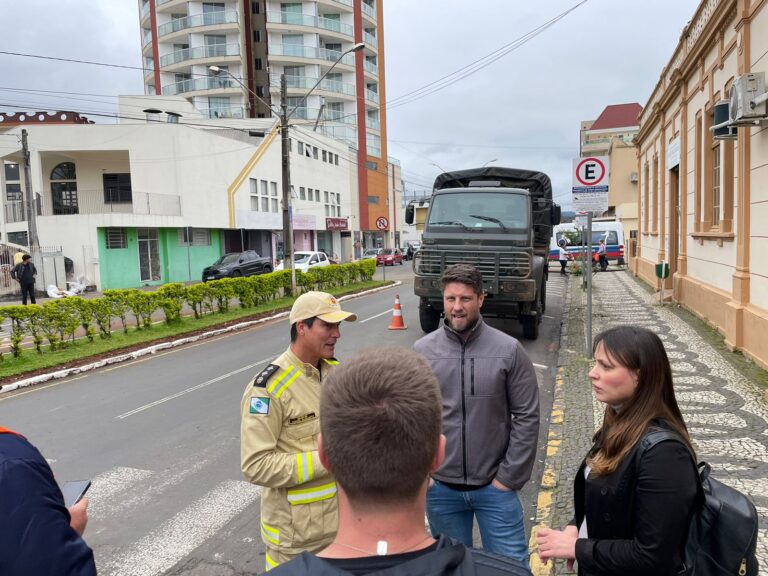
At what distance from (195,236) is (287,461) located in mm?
32493

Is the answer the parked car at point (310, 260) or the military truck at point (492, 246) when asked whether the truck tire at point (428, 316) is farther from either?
the parked car at point (310, 260)

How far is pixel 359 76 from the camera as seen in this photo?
55.5m

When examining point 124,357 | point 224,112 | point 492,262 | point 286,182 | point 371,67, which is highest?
point 371,67

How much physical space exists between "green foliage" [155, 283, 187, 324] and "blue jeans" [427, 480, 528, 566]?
1263cm

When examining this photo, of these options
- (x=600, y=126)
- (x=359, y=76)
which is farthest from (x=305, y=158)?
(x=600, y=126)

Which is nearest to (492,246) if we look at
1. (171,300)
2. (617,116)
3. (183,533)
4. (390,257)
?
(183,533)

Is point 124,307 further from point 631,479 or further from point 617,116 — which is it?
point 617,116

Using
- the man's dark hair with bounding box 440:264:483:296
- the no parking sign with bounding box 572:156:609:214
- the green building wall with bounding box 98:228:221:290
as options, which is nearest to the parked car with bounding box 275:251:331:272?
the green building wall with bounding box 98:228:221:290

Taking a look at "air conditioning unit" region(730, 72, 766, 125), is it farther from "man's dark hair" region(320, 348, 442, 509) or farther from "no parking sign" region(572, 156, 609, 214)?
"man's dark hair" region(320, 348, 442, 509)

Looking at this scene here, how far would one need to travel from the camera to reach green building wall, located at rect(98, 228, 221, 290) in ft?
89.5

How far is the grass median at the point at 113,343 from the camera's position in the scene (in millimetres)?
10316

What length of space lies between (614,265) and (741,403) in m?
30.2

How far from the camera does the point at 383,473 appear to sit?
1.29 metres

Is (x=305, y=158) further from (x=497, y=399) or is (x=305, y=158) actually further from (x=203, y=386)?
(x=497, y=399)
